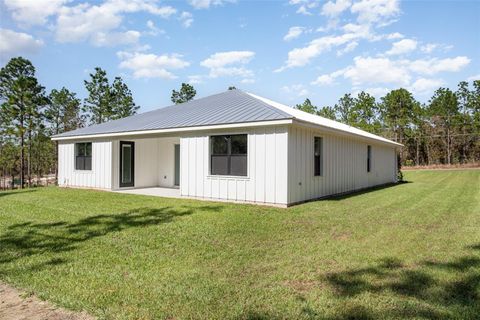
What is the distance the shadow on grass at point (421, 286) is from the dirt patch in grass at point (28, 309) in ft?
8.14

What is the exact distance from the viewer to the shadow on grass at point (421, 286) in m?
2.95

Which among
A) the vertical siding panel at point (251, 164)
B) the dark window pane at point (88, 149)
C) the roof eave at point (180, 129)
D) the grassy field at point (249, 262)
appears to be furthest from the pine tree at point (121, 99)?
the vertical siding panel at point (251, 164)

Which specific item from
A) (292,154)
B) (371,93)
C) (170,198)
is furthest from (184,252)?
(371,93)

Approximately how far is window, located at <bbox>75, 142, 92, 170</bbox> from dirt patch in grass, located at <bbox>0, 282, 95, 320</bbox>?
11.9m

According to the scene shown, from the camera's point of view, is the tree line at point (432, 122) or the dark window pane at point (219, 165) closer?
the dark window pane at point (219, 165)

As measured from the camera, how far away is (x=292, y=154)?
9.11 m

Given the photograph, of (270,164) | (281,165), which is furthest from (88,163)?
(281,165)

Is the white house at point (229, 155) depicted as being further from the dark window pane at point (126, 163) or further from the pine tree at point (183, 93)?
the pine tree at point (183, 93)

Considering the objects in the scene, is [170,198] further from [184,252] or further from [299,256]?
[299,256]

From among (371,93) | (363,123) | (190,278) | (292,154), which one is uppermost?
(371,93)

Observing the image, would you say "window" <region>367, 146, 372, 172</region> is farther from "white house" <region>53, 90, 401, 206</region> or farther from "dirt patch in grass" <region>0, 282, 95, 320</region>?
"dirt patch in grass" <region>0, 282, 95, 320</region>

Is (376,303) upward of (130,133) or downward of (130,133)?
downward

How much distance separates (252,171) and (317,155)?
2557 mm

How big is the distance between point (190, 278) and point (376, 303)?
6.64 ft
